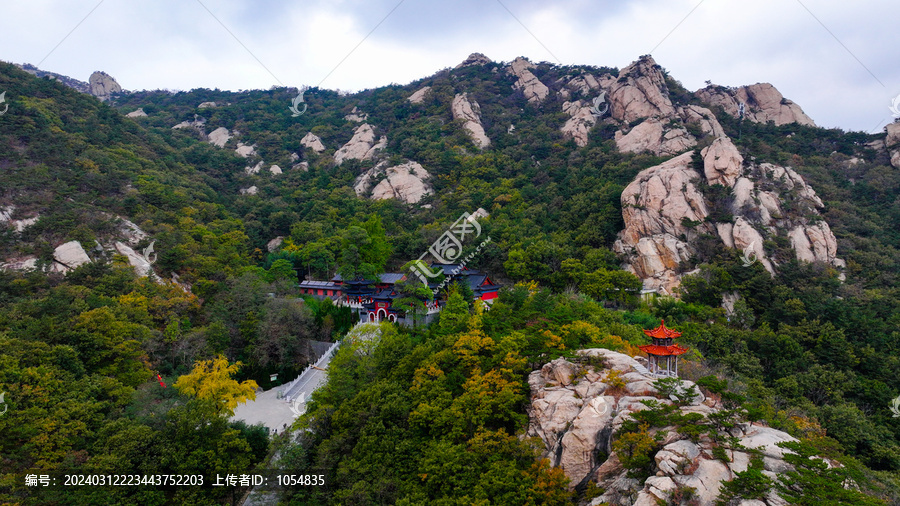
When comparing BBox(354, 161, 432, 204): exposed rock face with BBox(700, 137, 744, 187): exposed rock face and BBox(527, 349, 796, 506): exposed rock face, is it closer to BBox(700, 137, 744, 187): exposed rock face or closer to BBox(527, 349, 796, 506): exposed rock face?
BBox(700, 137, 744, 187): exposed rock face

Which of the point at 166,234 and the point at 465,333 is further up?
the point at 166,234

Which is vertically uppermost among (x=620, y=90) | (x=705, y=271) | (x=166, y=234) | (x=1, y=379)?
(x=620, y=90)

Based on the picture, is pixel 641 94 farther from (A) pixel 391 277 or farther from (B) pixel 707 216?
(A) pixel 391 277

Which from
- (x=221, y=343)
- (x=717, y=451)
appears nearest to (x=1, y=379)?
(x=221, y=343)

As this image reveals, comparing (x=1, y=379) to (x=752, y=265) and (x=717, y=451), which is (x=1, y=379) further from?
(x=752, y=265)

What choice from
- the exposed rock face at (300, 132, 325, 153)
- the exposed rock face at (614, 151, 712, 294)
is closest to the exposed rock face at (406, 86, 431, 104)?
the exposed rock face at (300, 132, 325, 153)

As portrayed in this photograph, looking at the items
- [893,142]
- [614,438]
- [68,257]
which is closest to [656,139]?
[893,142]

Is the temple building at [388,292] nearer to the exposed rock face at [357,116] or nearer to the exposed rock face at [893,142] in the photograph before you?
the exposed rock face at [357,116]
